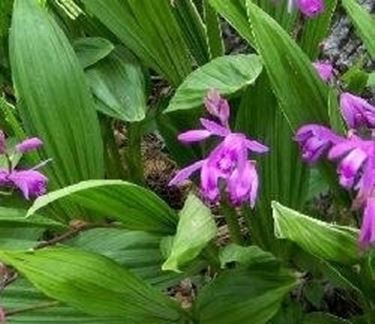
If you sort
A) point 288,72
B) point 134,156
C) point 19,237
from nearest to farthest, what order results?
point 288,72 → point 19,237 → point 134,156

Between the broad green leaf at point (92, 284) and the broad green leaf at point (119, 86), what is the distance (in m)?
0.36

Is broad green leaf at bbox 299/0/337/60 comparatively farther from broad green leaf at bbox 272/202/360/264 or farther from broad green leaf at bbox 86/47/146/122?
broad green leaf at bbox 272/202/360/264

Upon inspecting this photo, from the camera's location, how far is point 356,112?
3.78 ft

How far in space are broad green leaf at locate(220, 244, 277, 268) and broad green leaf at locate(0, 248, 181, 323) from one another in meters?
0.10

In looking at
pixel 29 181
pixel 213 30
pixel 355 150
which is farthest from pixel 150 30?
pixel 355 150

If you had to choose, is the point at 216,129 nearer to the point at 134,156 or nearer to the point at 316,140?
the point at 316,140

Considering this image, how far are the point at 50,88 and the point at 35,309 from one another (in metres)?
0.35

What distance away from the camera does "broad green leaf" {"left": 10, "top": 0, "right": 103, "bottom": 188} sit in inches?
57.7

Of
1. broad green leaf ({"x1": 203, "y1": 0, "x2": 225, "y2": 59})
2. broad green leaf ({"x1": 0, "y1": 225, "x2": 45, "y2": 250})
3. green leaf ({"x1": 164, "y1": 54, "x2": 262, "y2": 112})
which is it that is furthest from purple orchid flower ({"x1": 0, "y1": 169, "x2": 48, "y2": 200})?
broad green leaf ({"x1": 203, "y1": 0, "x2": 225, "y2": 59})

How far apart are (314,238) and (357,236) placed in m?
0.05

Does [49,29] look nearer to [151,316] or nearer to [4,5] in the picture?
[4,5]

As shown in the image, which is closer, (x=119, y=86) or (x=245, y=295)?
(x=245, y=295)

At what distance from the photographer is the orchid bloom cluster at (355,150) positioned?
39.8 inches

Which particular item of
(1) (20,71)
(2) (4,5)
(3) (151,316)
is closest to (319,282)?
(3) (151,316)
